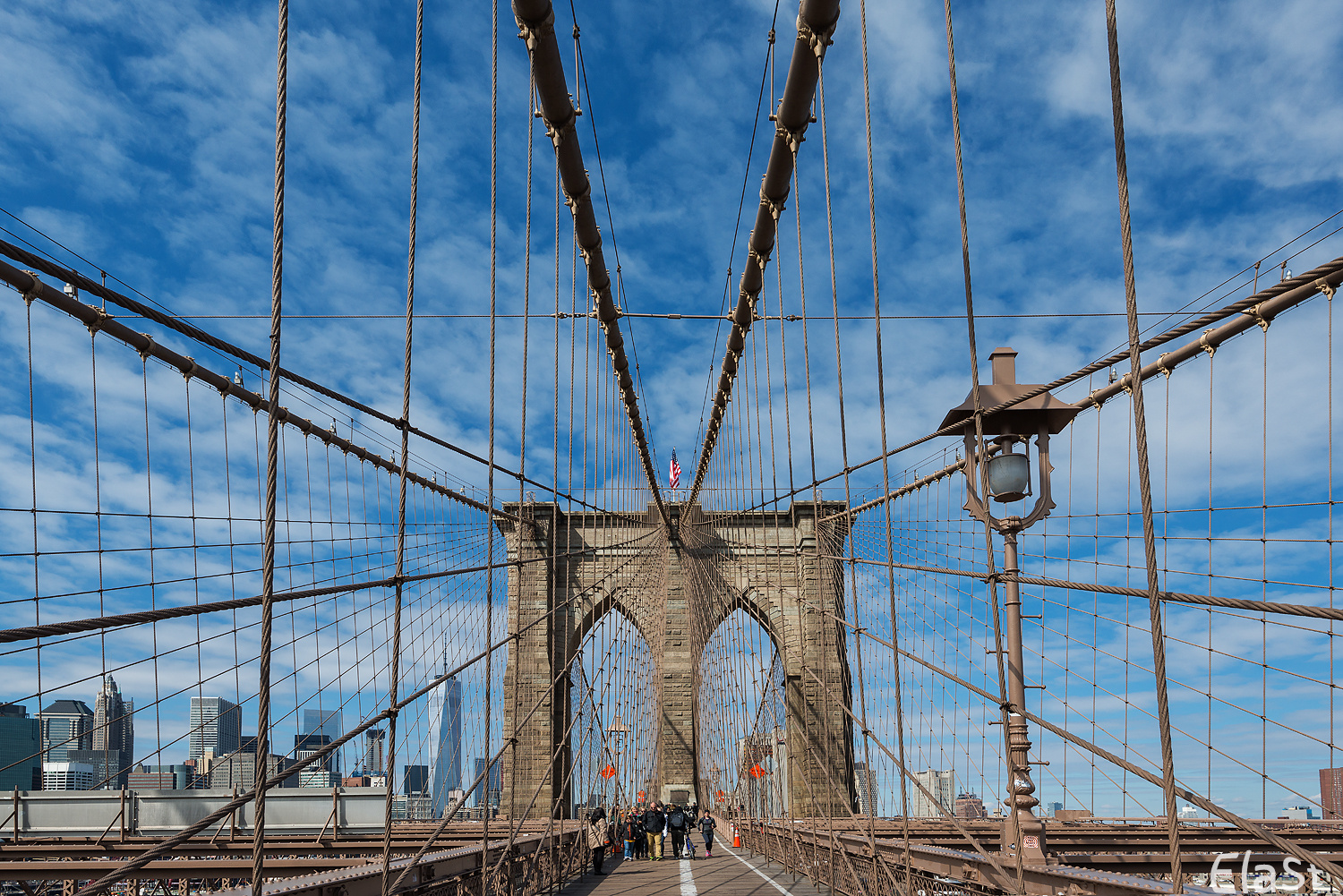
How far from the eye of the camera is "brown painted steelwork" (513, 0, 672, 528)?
530 centimetres

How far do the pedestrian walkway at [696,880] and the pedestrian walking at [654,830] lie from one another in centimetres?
36

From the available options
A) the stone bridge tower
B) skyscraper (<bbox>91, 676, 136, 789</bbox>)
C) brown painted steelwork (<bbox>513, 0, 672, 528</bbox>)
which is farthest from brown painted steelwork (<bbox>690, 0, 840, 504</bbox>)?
the stone bridge tower

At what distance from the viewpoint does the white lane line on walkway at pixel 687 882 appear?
7543 mm

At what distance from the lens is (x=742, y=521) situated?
917 inches

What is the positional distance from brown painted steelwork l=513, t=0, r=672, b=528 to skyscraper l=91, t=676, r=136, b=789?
169 inches

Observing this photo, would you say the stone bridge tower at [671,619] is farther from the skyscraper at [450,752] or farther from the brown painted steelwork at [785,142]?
the brown painted steelwork at [785,142]

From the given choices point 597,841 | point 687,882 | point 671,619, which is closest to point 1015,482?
point 687,882

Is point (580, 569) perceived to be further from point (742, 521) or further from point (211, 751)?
point (211, 751)

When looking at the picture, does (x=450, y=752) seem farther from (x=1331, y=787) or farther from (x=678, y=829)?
(x=1331, y=787)

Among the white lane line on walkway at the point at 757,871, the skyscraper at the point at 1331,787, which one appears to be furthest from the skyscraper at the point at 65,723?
the skyscraper at the point at 1331,787

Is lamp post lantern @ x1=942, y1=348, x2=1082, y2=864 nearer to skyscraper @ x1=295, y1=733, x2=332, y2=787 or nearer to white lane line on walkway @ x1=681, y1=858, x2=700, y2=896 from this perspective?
white lane line on walkway @ x1=681, y1=858, x2=700, y2=896

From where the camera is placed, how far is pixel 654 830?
12.9 m

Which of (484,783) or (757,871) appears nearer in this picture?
(484,783)

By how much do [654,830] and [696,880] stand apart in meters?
4.16
